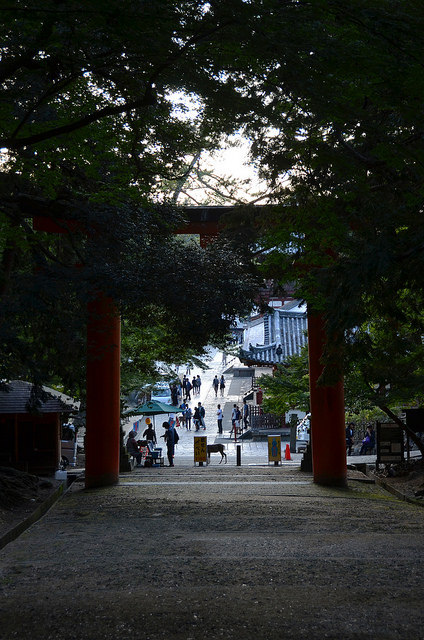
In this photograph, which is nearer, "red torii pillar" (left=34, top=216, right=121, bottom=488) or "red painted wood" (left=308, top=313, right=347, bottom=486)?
"red torii pillar" (left=34, top=216, right=121, bottom=488)

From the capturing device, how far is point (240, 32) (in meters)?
5.80

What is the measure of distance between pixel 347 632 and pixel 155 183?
32.2 feet

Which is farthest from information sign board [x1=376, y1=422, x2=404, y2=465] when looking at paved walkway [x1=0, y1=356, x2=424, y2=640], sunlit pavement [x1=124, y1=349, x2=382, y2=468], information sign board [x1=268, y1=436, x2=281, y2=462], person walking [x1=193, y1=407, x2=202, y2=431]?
person walking [x1=193, y1=407, x2=202, y2=431]

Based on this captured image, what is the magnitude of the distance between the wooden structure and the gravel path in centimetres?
576

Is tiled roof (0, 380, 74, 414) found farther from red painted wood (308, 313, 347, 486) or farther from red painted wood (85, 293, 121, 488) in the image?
red painted wood (308, 313, 347, 486)

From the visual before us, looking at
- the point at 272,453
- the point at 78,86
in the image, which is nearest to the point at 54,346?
the point at 78,86

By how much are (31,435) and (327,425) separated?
8848mm

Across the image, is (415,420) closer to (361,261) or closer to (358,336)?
(358,336)

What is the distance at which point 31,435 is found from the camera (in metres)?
20.1

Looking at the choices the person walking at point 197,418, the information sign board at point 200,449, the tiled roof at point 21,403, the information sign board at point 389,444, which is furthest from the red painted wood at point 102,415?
the person walking at point 197,418

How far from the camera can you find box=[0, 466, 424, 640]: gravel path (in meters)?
5.33

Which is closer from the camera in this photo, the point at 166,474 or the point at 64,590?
the point at 64,590

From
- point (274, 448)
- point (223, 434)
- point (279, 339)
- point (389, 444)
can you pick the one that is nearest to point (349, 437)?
point (274, 448)

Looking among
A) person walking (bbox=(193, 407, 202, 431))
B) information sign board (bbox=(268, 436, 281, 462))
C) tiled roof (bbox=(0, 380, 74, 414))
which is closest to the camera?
tiled roof (bbox=(0, 380, 74, 414))
